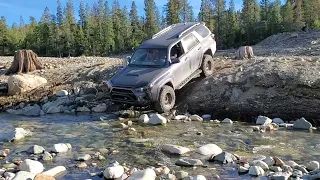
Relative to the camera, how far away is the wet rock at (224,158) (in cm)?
834

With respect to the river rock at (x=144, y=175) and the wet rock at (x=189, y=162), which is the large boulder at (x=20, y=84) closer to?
the wet rock at (x=189, y=162)

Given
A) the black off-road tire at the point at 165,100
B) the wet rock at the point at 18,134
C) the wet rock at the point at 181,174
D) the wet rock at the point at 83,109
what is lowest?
the wet rock at the point at 181,174

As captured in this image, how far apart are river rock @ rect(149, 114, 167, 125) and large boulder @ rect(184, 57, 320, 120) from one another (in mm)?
A: 1680

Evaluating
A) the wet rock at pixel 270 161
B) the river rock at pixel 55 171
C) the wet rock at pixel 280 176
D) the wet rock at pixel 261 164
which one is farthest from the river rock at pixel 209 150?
the river rock at pixel 55 171

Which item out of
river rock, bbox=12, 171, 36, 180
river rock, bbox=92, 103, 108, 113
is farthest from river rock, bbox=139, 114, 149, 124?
river rock, bbox=12, 171, 36, 180

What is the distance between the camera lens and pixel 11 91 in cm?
1745

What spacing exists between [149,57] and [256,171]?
7.06 meters

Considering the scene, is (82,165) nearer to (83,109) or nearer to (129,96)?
(129,96)

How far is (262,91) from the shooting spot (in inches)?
514

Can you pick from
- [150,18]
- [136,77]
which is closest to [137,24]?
[150,18]

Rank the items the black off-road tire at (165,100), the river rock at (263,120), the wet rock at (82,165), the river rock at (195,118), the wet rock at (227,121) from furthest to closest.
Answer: the black off-road tire at (165,100) → the river rock at (195,118) → the wet rock at (227,121) → the river rock at (263,120) → the wet rock at (82,165)

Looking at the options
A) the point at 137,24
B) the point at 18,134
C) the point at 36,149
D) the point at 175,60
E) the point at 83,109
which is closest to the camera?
the point at 36,149

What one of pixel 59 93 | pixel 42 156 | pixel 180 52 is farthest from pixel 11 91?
pixel 42 156

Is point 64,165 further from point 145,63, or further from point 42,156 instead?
point 145,63
